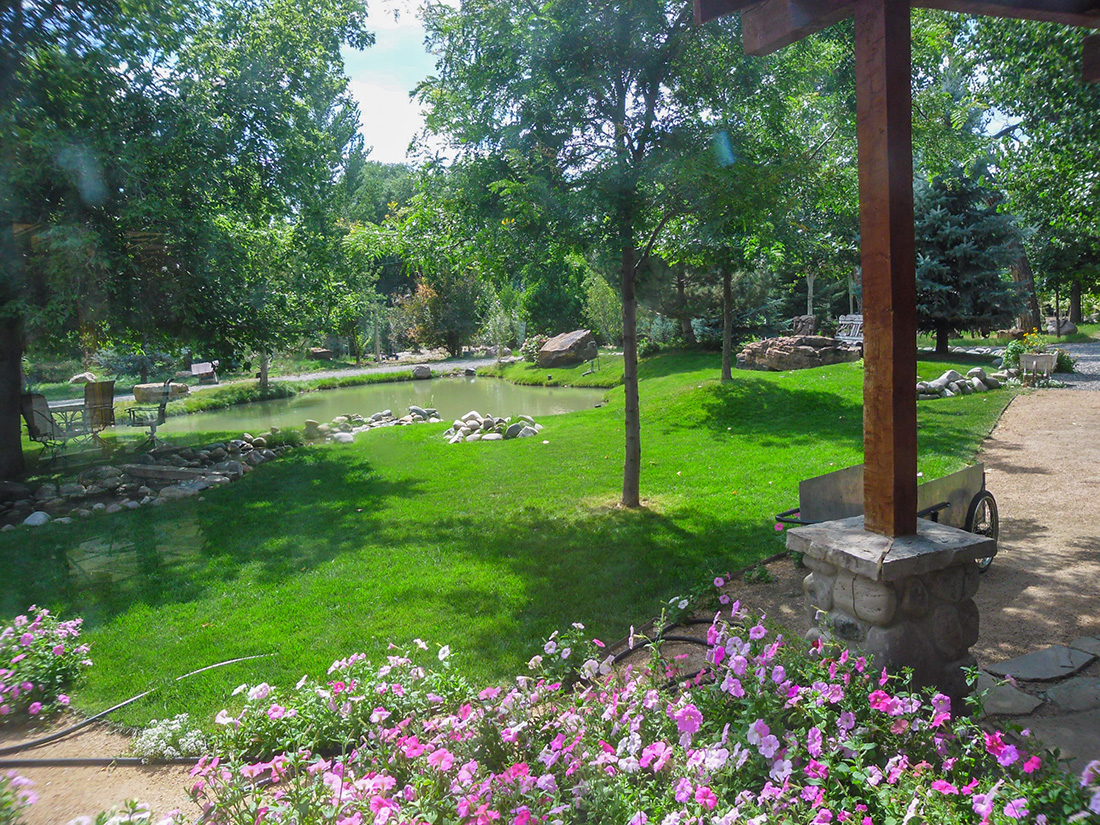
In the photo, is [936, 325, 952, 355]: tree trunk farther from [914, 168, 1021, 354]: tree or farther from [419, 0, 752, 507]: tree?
[419, 0, 752, 507]: tree

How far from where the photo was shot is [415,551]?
584 cm

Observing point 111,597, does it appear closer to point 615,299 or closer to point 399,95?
point 399,95

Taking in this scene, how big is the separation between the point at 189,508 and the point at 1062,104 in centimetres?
919

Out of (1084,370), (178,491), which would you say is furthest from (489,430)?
(1084,370)

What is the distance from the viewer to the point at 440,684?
307 centimetres

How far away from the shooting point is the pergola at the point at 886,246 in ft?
8.87

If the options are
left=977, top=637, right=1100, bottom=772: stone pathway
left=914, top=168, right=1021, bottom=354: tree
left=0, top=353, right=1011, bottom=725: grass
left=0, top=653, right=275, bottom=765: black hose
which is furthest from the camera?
left=914, top=168, right=1021, bottom=354: tree

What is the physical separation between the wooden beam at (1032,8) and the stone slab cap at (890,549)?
7.36ft

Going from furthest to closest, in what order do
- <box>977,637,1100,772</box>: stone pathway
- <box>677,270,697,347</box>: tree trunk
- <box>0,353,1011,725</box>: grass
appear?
1. <box>677,270,697,347</box>: tree trunk
2. <box>0,353,1011,725</box>: grass
3. <box>977,637,1100,772</box>: stone pathway

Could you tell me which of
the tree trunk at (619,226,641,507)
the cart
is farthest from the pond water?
the cart

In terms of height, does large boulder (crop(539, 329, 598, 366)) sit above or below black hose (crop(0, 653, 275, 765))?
above

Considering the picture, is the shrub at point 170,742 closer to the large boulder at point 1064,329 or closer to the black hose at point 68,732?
the black hose at point 68,732

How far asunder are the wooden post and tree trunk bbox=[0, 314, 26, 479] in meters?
9.46

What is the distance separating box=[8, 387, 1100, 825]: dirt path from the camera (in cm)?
285
